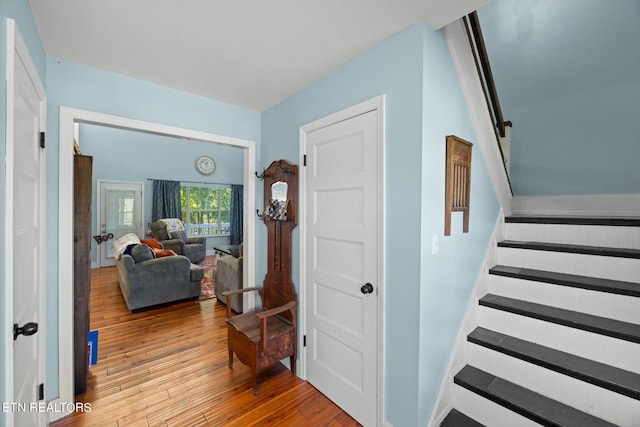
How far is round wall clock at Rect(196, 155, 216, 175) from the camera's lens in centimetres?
773

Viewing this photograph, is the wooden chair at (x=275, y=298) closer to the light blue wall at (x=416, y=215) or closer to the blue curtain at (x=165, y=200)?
the light blue wall at (x=416, y=215)

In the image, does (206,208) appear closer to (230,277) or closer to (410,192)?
(230,277)

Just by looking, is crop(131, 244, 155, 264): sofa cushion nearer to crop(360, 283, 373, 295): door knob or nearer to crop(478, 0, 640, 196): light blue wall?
crop(360, 283, 373, 295): door knob

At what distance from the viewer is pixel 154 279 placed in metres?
3.60

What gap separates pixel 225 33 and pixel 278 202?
1.33m

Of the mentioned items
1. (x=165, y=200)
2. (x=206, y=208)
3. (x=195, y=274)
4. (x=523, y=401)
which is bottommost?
(x=523, y=401)

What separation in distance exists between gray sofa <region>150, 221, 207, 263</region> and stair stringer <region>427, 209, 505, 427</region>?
6.23 metres

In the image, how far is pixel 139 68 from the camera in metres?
2.03

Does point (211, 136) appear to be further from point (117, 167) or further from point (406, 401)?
point (117, 167)

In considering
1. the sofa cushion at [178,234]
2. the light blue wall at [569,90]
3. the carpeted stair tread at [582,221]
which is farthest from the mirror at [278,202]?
the sofa cushion at [178,234]

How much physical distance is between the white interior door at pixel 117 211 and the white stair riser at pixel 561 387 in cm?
747

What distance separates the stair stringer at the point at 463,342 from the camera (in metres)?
1.65

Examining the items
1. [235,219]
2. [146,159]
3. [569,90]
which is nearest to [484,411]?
[569,90]

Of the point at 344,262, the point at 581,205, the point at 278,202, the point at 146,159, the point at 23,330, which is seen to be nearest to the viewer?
the point at 23,330
